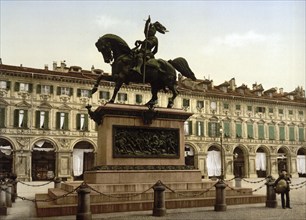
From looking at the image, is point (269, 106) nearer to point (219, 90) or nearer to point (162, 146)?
point (219, 90)

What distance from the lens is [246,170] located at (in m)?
50.4

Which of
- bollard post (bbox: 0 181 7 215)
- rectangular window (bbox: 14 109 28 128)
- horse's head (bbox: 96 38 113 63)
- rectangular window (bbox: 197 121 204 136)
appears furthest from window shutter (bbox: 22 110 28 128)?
bollard post (bbox: 0 181 7 215)

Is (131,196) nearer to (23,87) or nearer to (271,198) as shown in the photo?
(271,198)

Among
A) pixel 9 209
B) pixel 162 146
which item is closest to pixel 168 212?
pixel 162 146

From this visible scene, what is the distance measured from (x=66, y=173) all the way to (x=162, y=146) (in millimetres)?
28411

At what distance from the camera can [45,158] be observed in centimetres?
4175

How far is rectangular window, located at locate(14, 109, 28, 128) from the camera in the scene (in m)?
39.2

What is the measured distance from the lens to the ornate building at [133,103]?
129 ft

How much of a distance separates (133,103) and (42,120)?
33.0ft

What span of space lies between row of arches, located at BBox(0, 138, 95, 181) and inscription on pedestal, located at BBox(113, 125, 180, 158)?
91.1 ft

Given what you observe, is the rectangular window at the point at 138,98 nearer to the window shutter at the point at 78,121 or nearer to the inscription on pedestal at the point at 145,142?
the window shutter at the point at 78,121

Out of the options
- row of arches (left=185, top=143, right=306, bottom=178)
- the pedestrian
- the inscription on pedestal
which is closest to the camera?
the pedestrian

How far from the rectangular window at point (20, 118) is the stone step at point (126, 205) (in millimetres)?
28761

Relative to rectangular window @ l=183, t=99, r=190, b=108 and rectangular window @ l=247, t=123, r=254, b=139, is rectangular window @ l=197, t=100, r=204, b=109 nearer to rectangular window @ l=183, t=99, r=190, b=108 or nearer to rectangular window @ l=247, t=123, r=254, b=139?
rectangular window @ l=183, t=99, r=190, b=108
